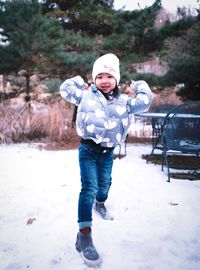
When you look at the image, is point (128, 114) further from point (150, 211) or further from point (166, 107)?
point (166, 107)

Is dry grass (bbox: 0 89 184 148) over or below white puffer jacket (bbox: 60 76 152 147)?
below

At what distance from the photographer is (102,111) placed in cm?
234

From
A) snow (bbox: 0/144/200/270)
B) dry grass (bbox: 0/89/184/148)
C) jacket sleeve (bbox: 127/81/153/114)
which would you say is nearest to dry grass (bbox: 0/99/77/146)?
dry grass (bbox: 0/89/184/148)

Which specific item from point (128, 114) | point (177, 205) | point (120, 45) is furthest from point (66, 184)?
point (120, 45)

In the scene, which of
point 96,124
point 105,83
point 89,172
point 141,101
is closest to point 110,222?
point 89,172

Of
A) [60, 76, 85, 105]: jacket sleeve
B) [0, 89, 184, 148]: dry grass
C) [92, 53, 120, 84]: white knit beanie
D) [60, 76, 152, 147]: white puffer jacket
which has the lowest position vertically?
[0, 89, 184, 148]: dry grass

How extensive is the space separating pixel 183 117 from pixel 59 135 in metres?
3.65

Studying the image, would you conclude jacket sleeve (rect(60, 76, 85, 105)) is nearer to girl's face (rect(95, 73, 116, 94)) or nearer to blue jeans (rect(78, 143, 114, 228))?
girl's face (rect(95, 73, 116, 94))

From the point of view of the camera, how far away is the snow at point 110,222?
86.3 inches

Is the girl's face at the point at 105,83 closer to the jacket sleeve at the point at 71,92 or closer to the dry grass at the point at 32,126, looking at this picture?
the jacket sleeve at the point at 71,92

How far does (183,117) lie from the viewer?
389 centimetres

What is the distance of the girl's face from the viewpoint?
2.47 metres

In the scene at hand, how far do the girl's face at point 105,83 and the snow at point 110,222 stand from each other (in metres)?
1.27

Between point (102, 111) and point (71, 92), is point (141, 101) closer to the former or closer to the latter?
point (102, 111)
